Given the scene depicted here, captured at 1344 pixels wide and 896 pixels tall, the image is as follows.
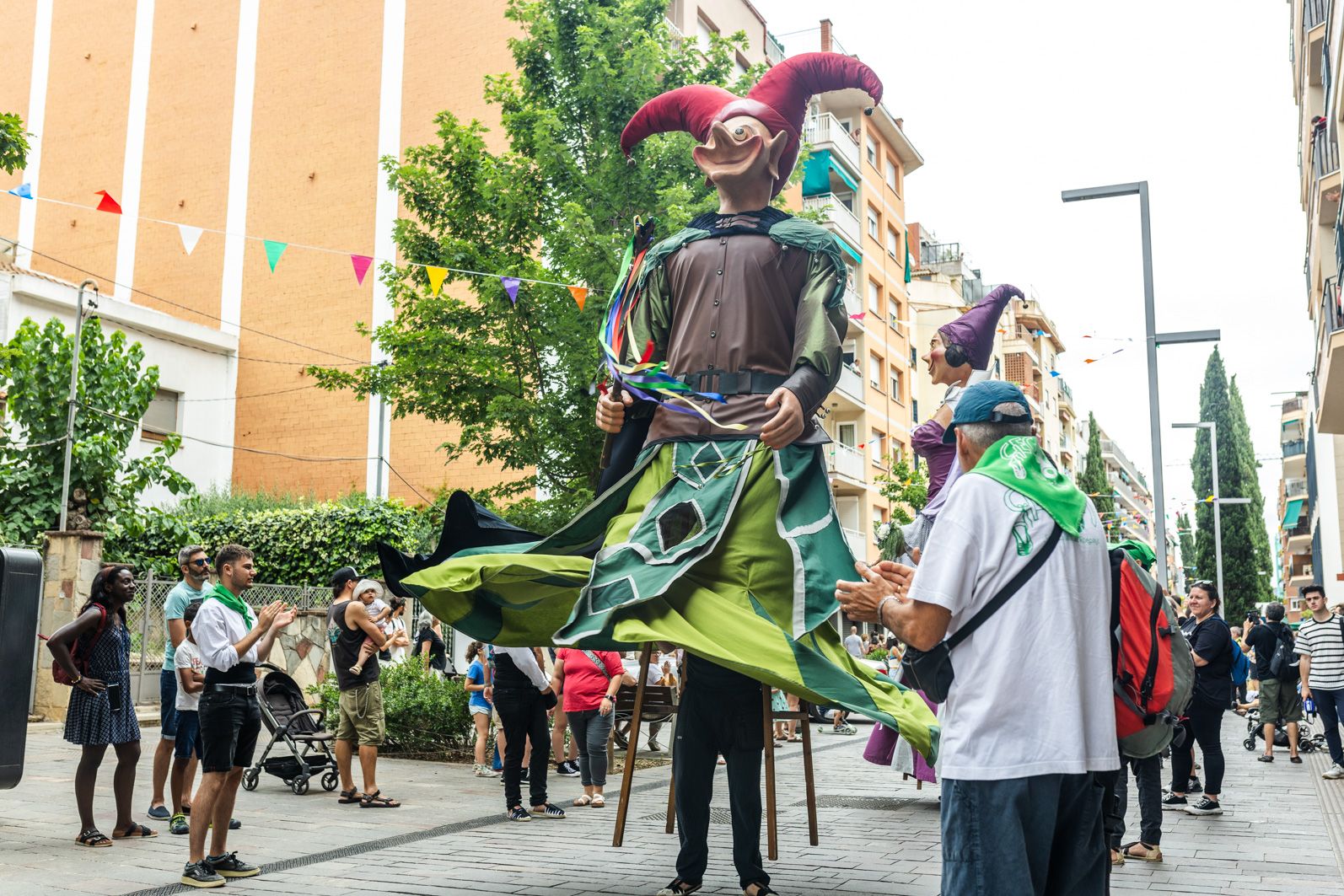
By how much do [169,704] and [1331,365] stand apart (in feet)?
54.9

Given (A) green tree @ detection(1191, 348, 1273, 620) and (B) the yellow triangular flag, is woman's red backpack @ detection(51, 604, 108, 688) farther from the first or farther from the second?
(A) green tree @ detection(1191, 348, 1273, 620)

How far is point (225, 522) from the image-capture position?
22750mm

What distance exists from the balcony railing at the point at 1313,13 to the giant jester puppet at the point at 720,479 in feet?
73.7

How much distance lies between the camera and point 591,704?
414 inches

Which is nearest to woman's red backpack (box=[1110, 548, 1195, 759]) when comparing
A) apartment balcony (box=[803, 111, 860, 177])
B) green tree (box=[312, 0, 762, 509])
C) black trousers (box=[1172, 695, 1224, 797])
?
black trousers (box=[1172, 695, 1224, 797])

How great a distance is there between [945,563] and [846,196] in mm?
39304

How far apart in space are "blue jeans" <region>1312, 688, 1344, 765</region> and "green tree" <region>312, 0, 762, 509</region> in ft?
29.0

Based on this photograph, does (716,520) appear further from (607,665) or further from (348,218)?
(348,218)

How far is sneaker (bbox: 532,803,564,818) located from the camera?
30.4ft

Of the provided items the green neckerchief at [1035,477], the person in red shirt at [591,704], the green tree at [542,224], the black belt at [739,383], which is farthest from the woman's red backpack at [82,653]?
the green tree at [542,224]

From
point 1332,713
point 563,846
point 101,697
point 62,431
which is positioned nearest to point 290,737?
point 101,697

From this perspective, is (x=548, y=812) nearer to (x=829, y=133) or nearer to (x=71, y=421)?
(x=71, y=421)

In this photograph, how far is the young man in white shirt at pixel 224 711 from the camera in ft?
20.8

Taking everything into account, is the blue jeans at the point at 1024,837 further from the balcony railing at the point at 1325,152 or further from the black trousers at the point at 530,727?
the balcony railing at the point at 1325,152
